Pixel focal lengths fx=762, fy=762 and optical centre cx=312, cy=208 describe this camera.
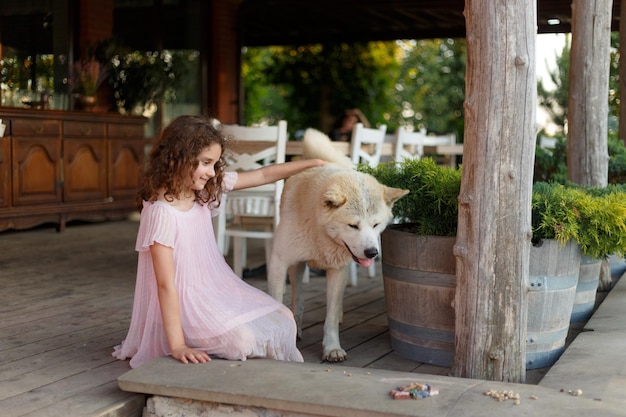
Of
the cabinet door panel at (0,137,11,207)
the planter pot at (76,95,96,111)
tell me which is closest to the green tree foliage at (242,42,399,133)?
the planter pot at (76,95,96,111)

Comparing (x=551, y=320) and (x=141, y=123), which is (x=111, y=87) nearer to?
(x=141, y=123)

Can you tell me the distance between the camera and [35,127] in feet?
21.5

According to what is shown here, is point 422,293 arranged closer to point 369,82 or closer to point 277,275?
point 277,275

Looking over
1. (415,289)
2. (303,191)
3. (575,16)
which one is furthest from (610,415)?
(575,16)

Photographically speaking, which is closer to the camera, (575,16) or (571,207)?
(571,207)

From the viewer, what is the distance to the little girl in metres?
2.69

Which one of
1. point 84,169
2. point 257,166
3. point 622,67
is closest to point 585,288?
point 257,166

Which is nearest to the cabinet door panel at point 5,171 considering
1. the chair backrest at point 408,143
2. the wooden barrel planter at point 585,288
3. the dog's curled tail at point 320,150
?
the chair backrest at point 408,143

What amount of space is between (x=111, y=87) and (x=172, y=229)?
5.73 metres

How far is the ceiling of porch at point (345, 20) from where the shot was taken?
934 centimetres

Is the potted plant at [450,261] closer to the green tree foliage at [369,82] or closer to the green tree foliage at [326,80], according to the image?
the green tree foliage at [369,82]

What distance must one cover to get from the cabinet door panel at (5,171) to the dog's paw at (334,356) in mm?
4162

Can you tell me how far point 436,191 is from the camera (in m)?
3.07

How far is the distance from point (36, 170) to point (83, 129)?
26.9 inches
